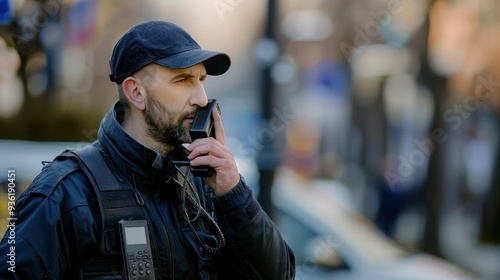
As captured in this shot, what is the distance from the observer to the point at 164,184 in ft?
8.25

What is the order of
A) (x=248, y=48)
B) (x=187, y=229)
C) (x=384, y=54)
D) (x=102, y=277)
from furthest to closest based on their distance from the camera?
(x=384, y=54) < (x=248, y=48) < (x=187, y=229) < (x=102, y=277)

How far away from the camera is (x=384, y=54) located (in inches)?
230

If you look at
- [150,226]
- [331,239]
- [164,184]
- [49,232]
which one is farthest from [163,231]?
[331,239]

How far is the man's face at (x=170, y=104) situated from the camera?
2512 millimetres

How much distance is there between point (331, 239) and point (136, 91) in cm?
345

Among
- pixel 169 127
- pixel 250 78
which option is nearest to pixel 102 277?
pixel 169 127

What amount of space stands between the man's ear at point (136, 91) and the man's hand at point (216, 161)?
0.72 feet

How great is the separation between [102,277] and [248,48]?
3.38m

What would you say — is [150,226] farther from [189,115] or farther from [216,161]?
[189,115]

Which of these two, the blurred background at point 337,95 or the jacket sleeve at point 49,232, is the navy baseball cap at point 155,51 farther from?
the blurred background at point 337,95

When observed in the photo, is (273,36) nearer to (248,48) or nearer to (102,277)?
(248,48)

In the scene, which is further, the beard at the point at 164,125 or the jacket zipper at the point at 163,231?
the beard at the point at 164,125

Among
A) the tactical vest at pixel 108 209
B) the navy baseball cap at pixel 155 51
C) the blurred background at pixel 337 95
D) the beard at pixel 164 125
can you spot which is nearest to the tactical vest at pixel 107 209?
the tactical vest at pixel 108 209

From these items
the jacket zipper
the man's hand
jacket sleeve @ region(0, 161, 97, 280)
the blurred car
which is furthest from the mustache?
the blurred car
